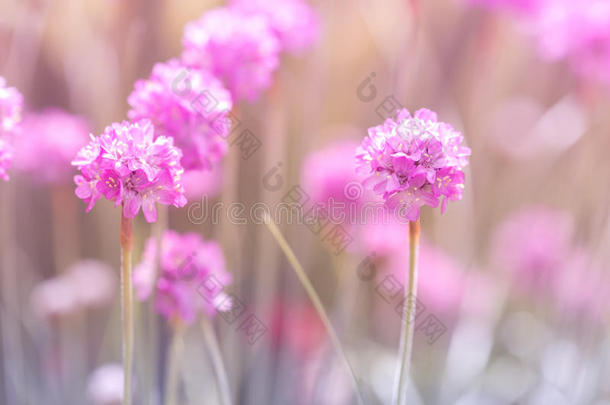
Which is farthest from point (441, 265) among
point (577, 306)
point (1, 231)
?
point (1, 231)

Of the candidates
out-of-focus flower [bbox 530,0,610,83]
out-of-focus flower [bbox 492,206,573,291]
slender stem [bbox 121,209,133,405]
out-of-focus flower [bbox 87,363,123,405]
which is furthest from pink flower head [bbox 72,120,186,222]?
out-of-focus flower [bbox 492,206,573,291]

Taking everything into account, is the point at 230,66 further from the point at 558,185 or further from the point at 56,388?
the point at 558,185

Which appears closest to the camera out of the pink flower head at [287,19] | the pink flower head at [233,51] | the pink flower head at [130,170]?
the pink flower head at [130,170]

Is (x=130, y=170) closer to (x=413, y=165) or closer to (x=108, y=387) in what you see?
(x=413, y=165)

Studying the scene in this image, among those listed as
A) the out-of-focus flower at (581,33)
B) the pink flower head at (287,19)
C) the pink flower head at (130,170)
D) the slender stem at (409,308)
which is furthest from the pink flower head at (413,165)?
the out-of-focus flower at (581,33)

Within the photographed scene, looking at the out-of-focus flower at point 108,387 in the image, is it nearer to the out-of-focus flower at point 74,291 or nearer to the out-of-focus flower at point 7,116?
the out-of-focus flower at point 74,291

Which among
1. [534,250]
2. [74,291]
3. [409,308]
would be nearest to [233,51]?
[409,308]
